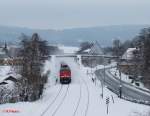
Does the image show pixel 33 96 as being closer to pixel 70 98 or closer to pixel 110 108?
pixel 70 98

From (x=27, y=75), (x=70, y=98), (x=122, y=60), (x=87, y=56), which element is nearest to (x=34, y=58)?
Result: (x=27, y=75)

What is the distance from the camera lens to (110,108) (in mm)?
57562

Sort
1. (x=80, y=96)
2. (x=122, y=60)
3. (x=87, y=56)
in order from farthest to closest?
(x=87, y=56) < (x=122, y=60) < (x=80, y=96)

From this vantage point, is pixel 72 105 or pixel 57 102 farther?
pixel 57 102

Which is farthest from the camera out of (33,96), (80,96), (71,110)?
(80,96)

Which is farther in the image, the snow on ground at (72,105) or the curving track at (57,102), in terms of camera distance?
the snow on ground at (72,105)

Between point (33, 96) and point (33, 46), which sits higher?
point (33, 46)

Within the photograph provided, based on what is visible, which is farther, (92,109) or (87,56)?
(87,56)

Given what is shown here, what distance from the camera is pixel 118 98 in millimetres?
68312

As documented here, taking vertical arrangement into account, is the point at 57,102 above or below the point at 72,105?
above

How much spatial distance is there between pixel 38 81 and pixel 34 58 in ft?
40.5

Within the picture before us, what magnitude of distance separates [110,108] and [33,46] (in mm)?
29445

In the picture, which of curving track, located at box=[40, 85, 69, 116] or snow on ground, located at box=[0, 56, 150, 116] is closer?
curving track, located at box=[40, 85, 69, 116]

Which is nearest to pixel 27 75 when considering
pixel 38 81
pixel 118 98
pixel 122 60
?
pixel 38 81
